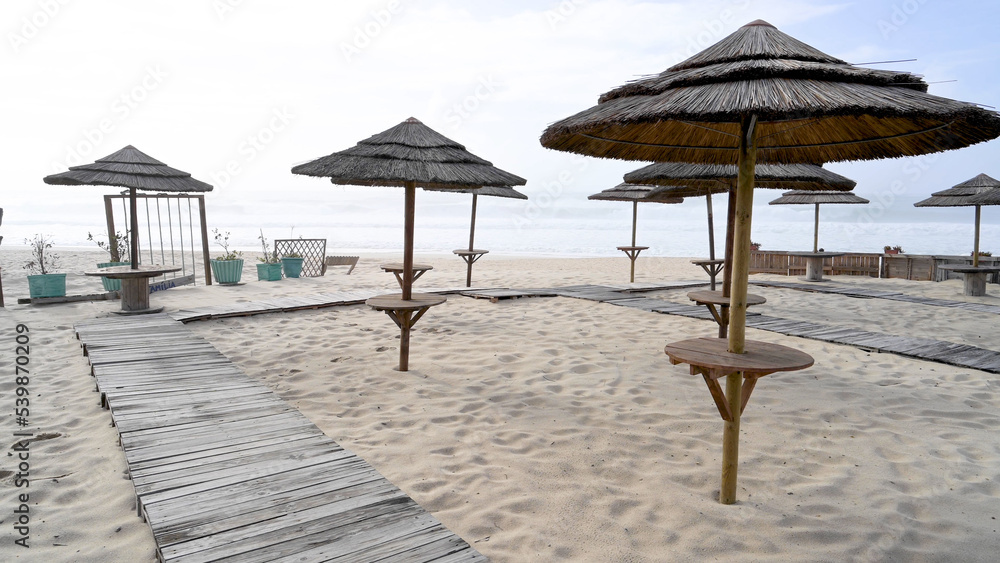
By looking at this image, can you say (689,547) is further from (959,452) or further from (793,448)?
(959,452)

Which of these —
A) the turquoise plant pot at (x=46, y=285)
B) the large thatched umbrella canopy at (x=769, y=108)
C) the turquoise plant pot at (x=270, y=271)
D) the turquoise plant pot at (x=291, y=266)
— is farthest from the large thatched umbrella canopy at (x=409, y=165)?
the turquoise plant pot at (x=291, y=266)

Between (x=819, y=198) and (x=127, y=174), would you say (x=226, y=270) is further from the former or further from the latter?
(x=819, y=198)

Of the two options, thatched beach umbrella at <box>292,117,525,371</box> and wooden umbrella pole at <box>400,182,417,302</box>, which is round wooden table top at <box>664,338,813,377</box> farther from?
wooden umbrella pole at <box>400,182,417,302</box>

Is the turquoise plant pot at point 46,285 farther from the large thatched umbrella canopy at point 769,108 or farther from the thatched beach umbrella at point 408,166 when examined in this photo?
the large thatched umbrella canopy at point 769,108

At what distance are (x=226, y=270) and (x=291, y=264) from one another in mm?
1701

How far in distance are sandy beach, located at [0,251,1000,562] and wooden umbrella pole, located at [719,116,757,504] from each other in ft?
0.61

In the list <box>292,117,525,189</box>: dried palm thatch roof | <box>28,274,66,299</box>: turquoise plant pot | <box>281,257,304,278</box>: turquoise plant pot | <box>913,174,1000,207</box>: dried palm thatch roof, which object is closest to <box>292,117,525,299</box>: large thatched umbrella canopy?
<box>292,117,525,189</box>: dried palm thatch roof

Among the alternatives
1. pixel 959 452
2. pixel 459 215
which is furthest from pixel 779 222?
pixel 959 452

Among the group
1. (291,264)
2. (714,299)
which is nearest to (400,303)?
(714,299)

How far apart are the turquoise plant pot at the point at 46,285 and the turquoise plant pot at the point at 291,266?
14.8ft

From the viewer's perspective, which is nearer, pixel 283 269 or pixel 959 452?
pixel 959 452

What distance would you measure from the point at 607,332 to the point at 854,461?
3.53m

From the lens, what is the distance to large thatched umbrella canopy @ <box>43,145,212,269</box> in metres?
7.55

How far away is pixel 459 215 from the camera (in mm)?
73812
